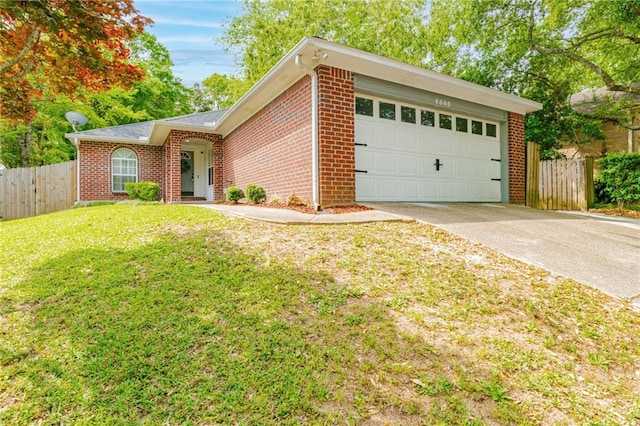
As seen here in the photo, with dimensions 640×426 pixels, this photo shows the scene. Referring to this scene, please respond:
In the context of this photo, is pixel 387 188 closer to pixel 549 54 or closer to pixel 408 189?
pixel 408 189

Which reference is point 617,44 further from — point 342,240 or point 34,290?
point 34,290

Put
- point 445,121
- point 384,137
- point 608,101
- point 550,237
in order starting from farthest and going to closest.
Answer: point 608,101 → point 445,121 → point 384,137 → point 550,237

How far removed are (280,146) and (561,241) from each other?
5.66 m

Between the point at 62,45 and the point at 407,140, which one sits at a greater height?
the point at 62,45

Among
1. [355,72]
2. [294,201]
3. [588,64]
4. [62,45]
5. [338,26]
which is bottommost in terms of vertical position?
[294,201]

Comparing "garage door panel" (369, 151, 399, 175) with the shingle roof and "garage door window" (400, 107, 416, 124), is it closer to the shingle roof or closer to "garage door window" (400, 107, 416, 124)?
"garage door window" (400, 107, 416, 124)

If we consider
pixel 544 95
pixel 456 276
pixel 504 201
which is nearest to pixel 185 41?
pixel 456 276

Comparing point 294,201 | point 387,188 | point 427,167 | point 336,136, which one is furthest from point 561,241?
point 294,201

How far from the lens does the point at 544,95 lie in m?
13.2

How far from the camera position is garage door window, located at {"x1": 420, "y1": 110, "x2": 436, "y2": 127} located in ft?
26.1

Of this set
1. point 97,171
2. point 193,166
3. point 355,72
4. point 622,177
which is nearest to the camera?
point 355,72

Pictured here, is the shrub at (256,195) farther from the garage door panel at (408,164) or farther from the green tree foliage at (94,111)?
the green tree foliage at (94,111)

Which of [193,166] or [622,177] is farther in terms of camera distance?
[193,166]

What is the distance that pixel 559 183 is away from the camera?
995cm
